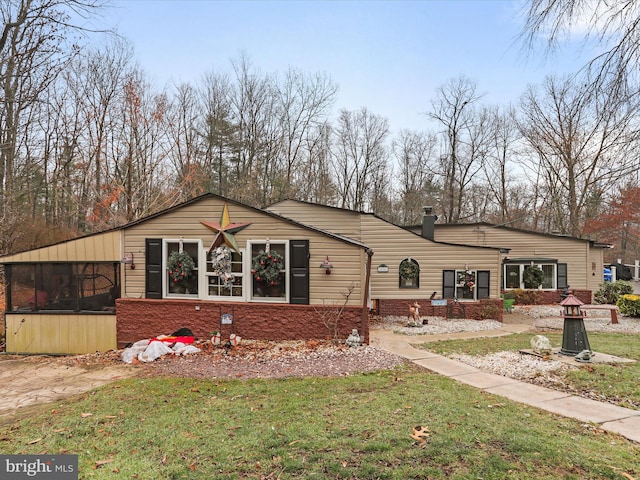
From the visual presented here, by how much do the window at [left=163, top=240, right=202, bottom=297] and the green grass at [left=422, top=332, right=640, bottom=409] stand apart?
5.93 meters

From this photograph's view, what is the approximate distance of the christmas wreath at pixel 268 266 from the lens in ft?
28.2

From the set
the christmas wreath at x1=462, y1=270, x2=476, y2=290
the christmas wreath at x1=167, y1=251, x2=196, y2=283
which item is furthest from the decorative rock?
Result: the christmas wreath at x1=167, y1=251, x2=196, y2=283

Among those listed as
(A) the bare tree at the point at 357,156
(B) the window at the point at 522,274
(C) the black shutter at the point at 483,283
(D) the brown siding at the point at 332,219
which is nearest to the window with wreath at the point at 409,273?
(D) the brown siding at the point at 332,219

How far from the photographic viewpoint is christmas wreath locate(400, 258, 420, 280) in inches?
515

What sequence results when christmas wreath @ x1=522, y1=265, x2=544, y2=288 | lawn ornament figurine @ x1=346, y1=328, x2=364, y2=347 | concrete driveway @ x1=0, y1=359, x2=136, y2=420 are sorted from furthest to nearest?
1. christmas wreath @ x1=522, y1=265, x2=544, y2=288
2. lawn ornament figurine @ x1=346, y1=328, x2=364, y2=347
3. concrete driveway @ x1=0, y1=359, x2=136, y2=420

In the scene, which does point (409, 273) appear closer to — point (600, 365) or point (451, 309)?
point (451, 309)

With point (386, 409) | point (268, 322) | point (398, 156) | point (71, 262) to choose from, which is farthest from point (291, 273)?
point (398, 156)

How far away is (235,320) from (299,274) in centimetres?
194

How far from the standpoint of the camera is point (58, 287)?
30.3 ft

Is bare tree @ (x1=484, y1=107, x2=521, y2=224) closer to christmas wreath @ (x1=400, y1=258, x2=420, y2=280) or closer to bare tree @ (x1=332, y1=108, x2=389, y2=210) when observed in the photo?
bare tree @ (x1=332, y1=108, x2=389, y2=210)

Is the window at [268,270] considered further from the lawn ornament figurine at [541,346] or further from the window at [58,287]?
the lawn ornament figurine at [541,346]

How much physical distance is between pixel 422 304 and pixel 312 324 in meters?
5.97

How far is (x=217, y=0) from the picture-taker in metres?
13.1

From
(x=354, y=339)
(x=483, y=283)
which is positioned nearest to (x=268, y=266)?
(x=354, y=339)
